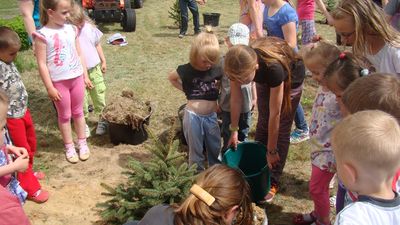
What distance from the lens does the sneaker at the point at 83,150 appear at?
171 inches

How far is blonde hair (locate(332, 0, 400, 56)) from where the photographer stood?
2.60 m

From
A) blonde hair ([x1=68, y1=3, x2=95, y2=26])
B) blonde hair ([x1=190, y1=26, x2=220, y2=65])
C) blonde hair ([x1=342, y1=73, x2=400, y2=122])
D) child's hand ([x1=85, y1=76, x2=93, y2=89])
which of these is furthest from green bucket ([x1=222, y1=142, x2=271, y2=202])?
blonde hair ([x1=68, y1=3, x2=95, y2=26])

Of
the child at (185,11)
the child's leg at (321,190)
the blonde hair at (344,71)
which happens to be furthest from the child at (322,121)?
the child at (185,11)

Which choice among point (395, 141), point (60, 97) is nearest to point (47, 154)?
point (60, 97)

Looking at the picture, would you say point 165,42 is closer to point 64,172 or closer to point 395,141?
point 64,172

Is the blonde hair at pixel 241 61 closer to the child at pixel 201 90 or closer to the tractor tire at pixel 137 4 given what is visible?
the child at pixel 201 90

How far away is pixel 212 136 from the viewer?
137 inches

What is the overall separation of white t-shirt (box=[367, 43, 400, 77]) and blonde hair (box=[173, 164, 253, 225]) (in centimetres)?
132

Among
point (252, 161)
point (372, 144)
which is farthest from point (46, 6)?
point (372, 144)

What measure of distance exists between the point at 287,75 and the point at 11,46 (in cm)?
215

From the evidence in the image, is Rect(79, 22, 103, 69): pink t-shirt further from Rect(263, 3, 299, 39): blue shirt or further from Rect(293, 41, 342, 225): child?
Rect(293, 41, 342, 225): child

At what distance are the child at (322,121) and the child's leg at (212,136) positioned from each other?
86 centimetres

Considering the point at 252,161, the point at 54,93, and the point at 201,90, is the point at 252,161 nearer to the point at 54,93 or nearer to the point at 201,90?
the point at 201,90

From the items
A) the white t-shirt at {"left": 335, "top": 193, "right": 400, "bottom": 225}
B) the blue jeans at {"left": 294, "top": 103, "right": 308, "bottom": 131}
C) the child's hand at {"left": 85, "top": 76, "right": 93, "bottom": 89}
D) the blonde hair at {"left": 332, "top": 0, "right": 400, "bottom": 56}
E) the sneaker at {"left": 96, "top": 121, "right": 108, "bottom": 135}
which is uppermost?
the blonde hair at {"left": 332, "top": 0, "right": 400, "bottom": 56}
